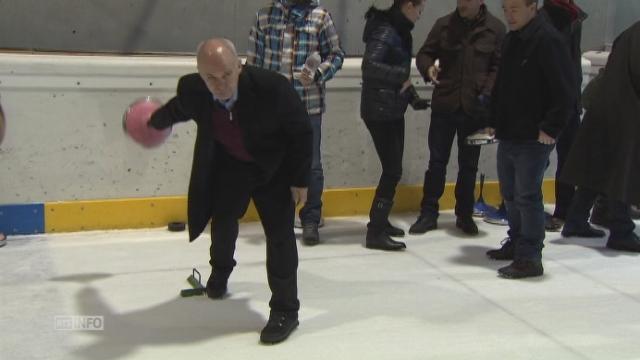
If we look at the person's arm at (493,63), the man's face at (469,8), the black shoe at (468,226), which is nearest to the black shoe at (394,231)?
the black shoe at (468,226)

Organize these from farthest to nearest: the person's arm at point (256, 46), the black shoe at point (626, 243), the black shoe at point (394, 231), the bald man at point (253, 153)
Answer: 1. the black shoe at point (394, 231)
2. the black shoe at point (626, 243)
3. the person's arm at point (256, 46)
4. the bald man at point (253, 153)

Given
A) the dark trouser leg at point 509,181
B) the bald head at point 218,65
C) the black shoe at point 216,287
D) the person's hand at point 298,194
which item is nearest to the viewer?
the bald head at point 218,65

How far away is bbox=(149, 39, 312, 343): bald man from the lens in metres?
3.24

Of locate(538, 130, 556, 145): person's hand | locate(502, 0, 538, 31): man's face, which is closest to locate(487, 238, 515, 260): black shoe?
locate(538, 130, 556, 145): person's hand

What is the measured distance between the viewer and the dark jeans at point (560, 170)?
5527 mm

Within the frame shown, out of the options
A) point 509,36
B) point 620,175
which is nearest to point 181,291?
point 509,36

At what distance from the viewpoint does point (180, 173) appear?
536 cm

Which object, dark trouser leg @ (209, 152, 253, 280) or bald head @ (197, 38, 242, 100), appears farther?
dark trouser leg @ (209, 152, 253, 280)

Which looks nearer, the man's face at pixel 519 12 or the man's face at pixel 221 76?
the man's face at pixel 221 76

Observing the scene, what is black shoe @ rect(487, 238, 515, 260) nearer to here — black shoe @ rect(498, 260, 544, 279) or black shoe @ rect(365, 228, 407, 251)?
black shoe @ rect(498, 260, 544, 279)

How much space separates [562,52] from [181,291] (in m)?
2.35

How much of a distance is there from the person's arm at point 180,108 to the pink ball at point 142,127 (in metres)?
0.03

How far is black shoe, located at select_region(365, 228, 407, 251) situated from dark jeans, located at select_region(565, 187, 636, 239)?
4.21ft

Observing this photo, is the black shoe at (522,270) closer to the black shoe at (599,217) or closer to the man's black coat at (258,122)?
the black shoe at (599,217)
